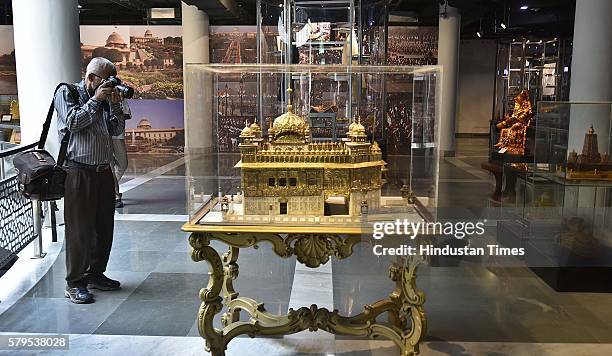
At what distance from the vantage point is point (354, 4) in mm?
7531

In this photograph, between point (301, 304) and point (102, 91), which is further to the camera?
point (301, 304)

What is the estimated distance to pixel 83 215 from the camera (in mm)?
4895

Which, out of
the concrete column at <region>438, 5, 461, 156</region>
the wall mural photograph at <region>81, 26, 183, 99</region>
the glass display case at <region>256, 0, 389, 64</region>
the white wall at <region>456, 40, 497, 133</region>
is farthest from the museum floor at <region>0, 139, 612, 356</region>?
the white wall at <region>456, 40, 497, 133</region>

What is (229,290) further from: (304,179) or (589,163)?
(589,163)

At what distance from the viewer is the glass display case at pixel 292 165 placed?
360 cm

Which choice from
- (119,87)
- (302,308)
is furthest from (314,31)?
(302,308)

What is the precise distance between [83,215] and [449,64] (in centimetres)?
1351

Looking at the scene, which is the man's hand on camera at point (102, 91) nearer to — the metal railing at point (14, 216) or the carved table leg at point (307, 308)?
the metal railing at point (14, 216)

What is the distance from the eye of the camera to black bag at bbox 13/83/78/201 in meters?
4.61

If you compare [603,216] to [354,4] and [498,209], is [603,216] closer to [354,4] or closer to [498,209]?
[498,209]

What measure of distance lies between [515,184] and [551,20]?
5.88 m

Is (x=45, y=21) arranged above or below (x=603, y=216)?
above

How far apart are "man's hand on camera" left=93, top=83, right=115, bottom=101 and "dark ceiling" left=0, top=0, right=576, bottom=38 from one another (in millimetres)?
8226

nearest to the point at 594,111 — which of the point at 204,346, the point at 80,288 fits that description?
the point at 204,346
